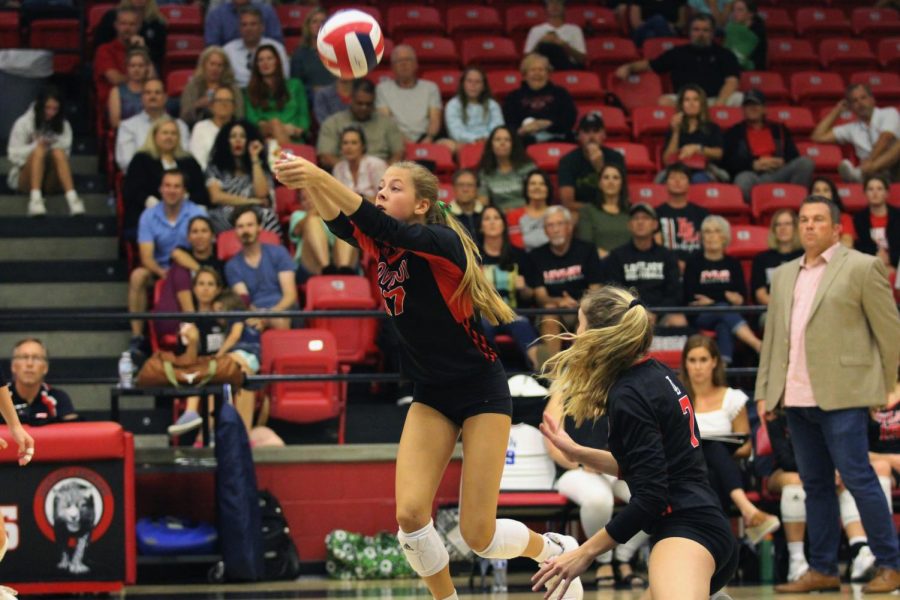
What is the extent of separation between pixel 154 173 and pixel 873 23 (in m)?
8.79

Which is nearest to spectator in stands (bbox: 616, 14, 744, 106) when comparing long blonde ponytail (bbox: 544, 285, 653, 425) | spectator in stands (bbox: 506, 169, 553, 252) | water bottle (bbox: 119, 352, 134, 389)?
spectator in stands (bbox: 506, 169, 553, 252)

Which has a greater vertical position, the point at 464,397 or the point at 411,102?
the point at 411,102

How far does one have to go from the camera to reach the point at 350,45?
5676mm

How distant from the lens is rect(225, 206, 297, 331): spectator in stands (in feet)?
31.9

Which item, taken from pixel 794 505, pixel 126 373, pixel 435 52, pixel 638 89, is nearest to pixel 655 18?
pixel 638 89

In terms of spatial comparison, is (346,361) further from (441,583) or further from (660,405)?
(660,405)

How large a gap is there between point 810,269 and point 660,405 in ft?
11.2

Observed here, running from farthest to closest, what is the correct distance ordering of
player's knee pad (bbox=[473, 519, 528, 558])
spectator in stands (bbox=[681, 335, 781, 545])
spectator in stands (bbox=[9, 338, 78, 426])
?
1. spectator in stands (bbox=[681, 335, 781, 545])
2. spectator in stands (bbox=[9, 338, 78, 426])
3. player's knee pad (bbox=[473, 519, 528, 558])

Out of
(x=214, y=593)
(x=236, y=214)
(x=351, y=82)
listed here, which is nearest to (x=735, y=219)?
(x=351, y=82)

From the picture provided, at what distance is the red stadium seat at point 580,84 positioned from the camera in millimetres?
13359

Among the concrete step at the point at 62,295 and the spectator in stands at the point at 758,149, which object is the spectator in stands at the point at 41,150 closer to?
the concrete step at the point at 62,295

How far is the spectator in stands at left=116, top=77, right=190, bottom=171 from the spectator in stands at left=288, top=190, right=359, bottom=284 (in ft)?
4.82

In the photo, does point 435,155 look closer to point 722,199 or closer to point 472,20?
point 722,199

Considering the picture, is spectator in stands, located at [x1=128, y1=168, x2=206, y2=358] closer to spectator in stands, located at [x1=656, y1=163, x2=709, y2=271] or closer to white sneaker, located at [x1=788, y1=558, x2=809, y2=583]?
spectator in stands, located at [x1=656, y1=163, x2=709, y2=271]
